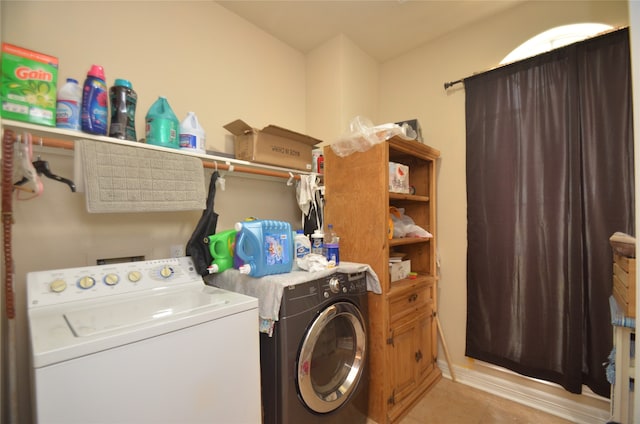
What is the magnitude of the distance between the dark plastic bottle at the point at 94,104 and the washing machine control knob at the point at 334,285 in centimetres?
126

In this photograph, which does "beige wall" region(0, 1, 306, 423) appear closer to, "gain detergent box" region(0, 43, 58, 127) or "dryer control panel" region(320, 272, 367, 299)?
"gain detergent box" region(0, 43, 58, 127)

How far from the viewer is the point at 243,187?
1962mm

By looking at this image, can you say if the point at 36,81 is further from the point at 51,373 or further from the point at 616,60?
the point at 616,60

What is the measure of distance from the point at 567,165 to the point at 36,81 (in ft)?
8.70

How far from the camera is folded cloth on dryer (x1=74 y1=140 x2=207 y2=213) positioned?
1147mm

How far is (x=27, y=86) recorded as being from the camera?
1091 mm

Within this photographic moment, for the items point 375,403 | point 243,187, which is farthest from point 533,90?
point 375,403

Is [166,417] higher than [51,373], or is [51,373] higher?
[51,373]

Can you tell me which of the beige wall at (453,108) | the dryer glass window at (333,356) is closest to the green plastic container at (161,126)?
the dryer glass window at (333,356)

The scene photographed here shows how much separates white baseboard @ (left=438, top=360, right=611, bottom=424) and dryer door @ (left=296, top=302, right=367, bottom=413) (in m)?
1.04

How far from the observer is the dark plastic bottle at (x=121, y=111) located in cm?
131

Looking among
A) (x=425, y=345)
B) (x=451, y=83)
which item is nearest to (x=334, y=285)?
(x=425, y=345)

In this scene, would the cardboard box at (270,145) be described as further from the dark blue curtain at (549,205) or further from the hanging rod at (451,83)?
the dark blue curtain at (549,205)

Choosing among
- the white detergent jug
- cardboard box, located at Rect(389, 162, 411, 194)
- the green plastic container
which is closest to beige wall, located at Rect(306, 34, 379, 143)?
cardboard box, located at Rect(389, 162, 411, 194)
